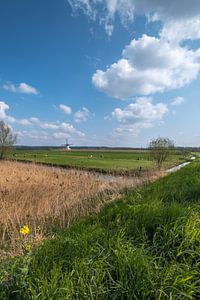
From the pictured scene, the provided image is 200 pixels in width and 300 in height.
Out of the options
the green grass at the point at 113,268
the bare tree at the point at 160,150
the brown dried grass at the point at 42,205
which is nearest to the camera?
the green grass at the point at 113,268

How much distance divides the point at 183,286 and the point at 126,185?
11.3 metres

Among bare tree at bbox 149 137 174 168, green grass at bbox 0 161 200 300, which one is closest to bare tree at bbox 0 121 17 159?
bare tree at bbox 149 137 174 168

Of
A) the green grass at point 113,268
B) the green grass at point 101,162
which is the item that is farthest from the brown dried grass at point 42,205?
the green grass at point 101,162

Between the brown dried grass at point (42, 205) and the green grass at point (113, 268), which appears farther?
the brown dried grass at point (42, 205)

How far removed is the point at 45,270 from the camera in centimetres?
310

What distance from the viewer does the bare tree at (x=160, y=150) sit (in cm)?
3244

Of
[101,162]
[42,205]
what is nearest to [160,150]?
[101,162]

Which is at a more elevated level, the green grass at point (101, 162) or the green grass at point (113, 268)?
the green grass at point (113, 268)

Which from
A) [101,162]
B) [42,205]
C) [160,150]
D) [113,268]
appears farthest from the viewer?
[101,162]

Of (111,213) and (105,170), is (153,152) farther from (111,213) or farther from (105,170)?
(111,213)

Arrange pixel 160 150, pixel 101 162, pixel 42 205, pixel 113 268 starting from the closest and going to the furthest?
pixel 113 268, pixel 42 205, pixel 160 150, pixel 101 162

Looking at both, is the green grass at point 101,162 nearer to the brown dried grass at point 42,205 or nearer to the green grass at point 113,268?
the brown dried grass at point 42,205

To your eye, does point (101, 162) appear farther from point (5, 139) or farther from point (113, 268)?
point (113, 268)

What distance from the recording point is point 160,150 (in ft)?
106
